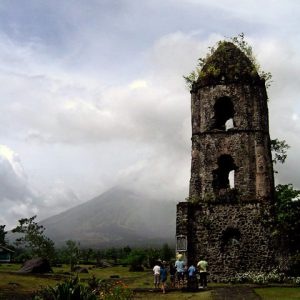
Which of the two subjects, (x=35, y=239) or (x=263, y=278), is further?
(x=35, y=239)

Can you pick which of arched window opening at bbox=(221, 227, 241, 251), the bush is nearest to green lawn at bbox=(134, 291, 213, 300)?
the bush

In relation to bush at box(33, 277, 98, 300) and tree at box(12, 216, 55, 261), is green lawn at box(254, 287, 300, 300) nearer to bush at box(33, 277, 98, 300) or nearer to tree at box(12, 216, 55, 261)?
bush at box(33, 277, 98, 300)

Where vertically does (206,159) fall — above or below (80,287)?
above

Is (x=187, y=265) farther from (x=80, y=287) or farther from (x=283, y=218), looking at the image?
(x=80, y=287)

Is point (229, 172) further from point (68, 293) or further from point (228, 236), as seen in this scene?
point (68, 293)

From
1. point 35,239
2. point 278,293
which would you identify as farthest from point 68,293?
point 35,239

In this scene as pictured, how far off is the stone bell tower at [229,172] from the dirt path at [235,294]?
2.83 m

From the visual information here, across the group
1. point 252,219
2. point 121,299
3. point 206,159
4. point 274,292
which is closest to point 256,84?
point 206,159

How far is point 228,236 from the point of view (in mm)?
18812

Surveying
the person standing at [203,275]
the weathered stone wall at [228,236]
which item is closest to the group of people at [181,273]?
the person standing at [203,275]

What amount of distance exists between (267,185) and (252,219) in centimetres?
152

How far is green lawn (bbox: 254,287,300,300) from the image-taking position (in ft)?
43.7

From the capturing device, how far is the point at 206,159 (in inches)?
774

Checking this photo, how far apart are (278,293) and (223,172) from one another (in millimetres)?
6812
